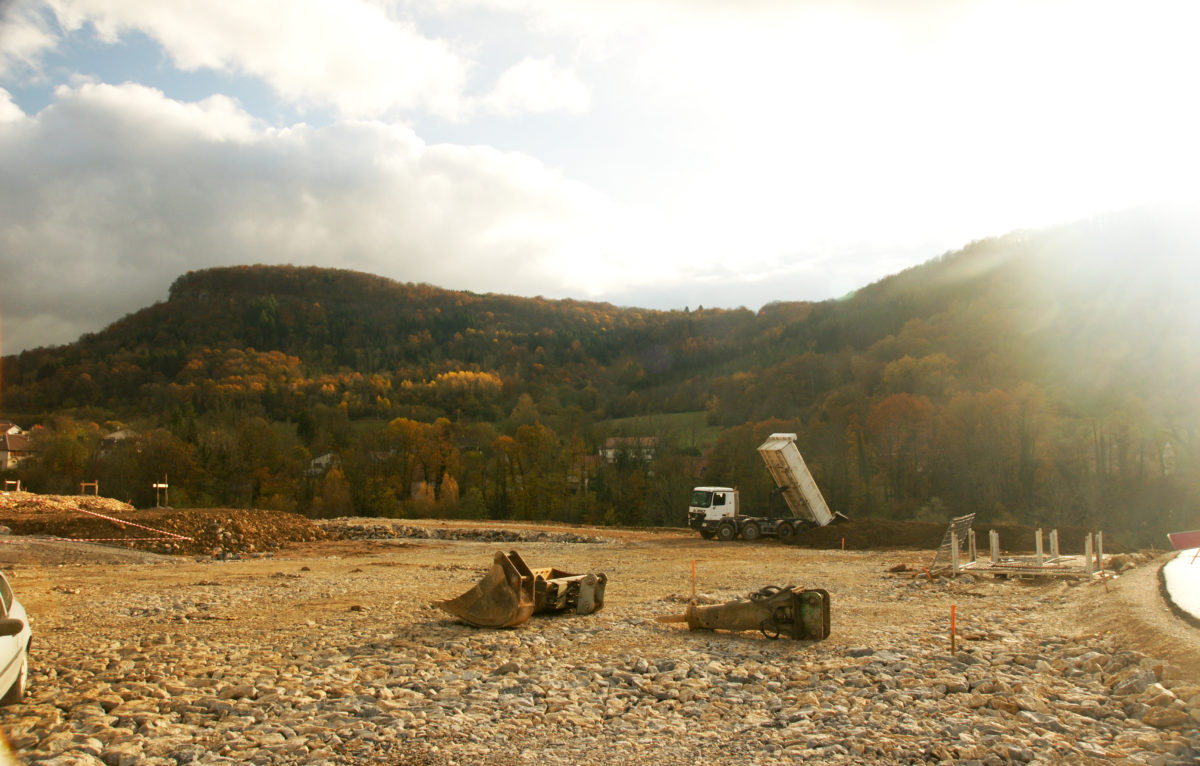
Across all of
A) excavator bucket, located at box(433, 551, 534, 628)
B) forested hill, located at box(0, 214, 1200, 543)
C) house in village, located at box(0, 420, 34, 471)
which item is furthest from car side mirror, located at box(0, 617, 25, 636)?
house in village, located at box(0, 420, 34, 471)

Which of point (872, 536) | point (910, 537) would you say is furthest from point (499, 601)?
point (910, 537)

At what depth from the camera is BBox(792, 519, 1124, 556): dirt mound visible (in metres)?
27.0

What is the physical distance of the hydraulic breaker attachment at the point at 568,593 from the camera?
11461mm

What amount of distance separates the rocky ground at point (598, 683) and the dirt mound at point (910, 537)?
13337 millimetres

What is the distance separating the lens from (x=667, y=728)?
6.66m

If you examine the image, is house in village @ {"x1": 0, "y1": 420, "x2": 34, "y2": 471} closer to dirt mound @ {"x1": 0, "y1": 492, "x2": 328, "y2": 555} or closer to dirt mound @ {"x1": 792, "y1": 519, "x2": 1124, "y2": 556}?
dirt mound @ {"x1": 0, "y1": 492, "x2": 328, "y2": 555}

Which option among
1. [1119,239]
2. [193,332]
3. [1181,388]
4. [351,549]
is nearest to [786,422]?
[1181,388]

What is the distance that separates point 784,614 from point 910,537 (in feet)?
68.3

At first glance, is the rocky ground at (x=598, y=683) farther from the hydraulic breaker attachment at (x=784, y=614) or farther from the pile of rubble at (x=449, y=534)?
the pile of rubble at (x=449, y=534)

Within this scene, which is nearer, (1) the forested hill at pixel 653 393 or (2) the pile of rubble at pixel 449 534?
(2) the pile of rubble at pixel 449 534

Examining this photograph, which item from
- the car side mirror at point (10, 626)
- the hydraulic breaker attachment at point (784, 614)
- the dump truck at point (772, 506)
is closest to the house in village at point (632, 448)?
the dump truck at point (772, 506)

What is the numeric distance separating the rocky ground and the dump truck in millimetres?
14987

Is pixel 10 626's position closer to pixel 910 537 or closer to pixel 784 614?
pixel 784 614

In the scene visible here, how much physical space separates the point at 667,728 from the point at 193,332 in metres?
141
